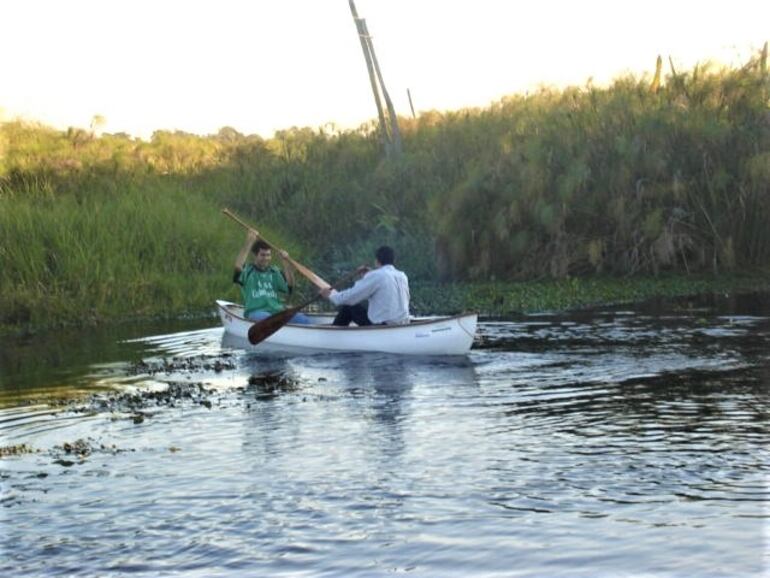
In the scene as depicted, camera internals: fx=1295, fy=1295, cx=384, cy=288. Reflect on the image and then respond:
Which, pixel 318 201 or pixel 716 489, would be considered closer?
pixel 716 489

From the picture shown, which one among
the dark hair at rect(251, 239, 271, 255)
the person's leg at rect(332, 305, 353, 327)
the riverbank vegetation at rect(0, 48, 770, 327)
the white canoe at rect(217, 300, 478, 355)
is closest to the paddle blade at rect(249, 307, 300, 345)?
the white canoe at rect(217, 300, 478, 355)

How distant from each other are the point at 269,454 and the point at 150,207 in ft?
55.4

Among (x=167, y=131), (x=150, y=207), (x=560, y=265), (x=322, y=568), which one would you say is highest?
(x=167, y=131)

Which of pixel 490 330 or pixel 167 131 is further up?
pixel 167 131

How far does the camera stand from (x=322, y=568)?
7.28 m

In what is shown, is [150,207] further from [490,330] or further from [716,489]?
[716,489]

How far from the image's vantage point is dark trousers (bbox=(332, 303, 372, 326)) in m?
17.4

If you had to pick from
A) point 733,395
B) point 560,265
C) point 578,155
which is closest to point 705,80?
point 578,155

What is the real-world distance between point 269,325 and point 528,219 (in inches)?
345

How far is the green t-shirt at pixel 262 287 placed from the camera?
60.7 feet

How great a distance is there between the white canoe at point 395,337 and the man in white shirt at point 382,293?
260 mm

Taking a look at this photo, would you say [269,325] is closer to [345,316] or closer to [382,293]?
[345,316]

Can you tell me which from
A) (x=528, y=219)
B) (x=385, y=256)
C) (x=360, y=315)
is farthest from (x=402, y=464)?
(x=528, y=219)

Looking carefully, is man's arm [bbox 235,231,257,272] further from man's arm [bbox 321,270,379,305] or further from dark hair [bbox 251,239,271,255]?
man's arm [bbox 321,270,379,305]
